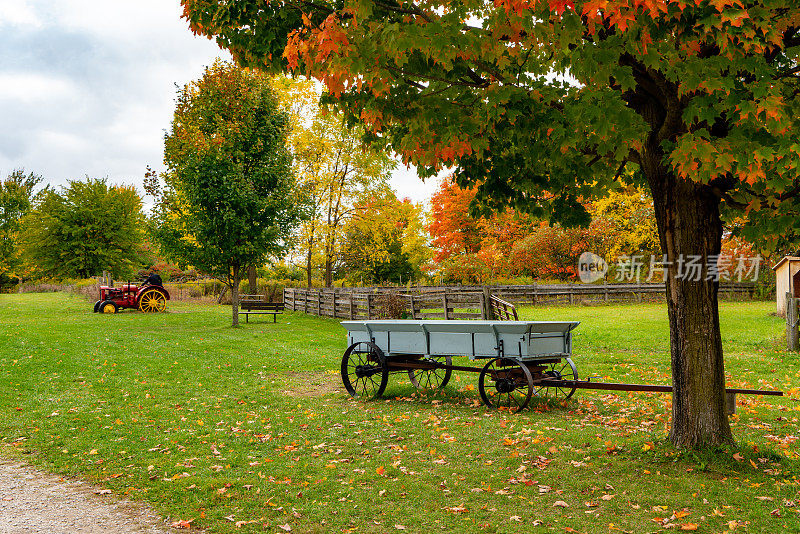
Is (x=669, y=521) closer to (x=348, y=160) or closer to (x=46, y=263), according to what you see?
(x=348, y=160)

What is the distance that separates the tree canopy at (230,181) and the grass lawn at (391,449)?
28.4ft

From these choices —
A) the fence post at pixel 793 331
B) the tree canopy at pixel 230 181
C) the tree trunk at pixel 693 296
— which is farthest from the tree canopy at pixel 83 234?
the tree trunk at pixel 693 296

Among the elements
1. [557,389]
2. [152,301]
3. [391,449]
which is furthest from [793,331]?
[152,301]

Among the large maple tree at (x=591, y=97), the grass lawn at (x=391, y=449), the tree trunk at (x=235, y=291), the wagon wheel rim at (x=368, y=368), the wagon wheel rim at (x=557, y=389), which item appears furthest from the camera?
the tree trunk at (x=235, y=291)

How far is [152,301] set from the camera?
2861 cm

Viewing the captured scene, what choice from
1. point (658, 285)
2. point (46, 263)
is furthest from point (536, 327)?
point (46, 263)

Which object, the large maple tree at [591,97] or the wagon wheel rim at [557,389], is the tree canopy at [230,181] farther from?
the large maple tree at [591,97]

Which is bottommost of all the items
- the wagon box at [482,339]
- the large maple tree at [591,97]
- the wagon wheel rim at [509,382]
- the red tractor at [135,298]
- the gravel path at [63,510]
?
the gravel path at [63,510]

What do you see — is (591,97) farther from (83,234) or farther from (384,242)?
(83,234)

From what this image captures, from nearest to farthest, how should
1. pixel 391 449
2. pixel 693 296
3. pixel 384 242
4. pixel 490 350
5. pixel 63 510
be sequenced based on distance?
1. pixel 63 510
2. pixel 693 296
3. pixel 391 449
4. pixel 490 350
5. pixel 384 242

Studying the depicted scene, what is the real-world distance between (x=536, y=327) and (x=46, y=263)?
136 feet

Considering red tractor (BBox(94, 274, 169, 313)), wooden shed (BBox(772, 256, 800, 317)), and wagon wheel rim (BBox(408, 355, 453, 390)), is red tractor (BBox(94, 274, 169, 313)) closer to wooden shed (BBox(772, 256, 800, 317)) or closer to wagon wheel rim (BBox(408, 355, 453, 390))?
wagon wheel rim (BBox(408, 355, 453, 390))

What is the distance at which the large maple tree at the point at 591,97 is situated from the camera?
459 cm

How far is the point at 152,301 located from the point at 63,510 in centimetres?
2469
